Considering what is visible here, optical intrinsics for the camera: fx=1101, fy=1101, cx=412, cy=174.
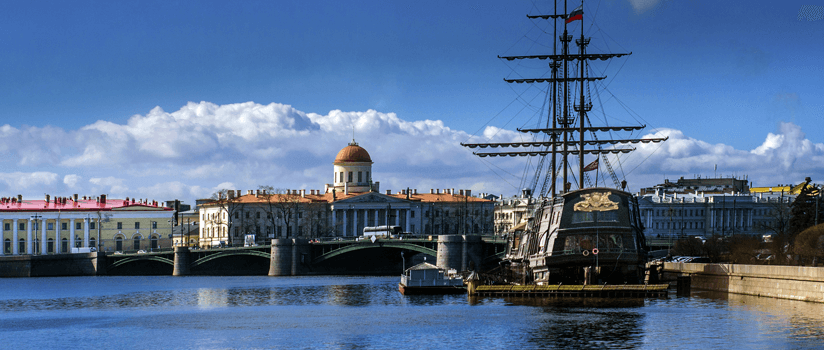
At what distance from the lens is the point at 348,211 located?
13600cm

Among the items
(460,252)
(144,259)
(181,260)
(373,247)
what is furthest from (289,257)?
(460,252)

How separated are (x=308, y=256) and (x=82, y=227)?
43.7m

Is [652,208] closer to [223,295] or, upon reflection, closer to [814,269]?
[223,295]

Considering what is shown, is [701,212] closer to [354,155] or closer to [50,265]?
[354,155]

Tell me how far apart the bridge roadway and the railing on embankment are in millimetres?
23853

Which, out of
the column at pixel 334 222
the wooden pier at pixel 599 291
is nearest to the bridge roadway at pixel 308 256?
the wooden pier at pixel 599 291

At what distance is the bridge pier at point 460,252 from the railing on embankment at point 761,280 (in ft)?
76.0

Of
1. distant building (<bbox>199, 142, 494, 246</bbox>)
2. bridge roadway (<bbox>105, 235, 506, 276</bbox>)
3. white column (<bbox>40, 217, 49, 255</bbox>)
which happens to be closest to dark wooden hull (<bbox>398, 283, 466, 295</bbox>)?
bridge roadway (<bbox>105, 235, 506, 276</bbox>)

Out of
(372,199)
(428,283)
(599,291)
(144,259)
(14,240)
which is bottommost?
(144,259)

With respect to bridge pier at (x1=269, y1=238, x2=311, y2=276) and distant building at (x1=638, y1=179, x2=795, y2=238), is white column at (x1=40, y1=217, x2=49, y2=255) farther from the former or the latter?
distant building at (x1=638, y1=179, x2=795, y2=238)

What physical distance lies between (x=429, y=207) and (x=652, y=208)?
28.3 meters

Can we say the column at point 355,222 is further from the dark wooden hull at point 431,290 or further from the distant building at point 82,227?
the dark wooden hull at point 431,290

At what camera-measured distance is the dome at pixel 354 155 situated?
141 metres

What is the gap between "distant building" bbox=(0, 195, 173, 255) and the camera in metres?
124
